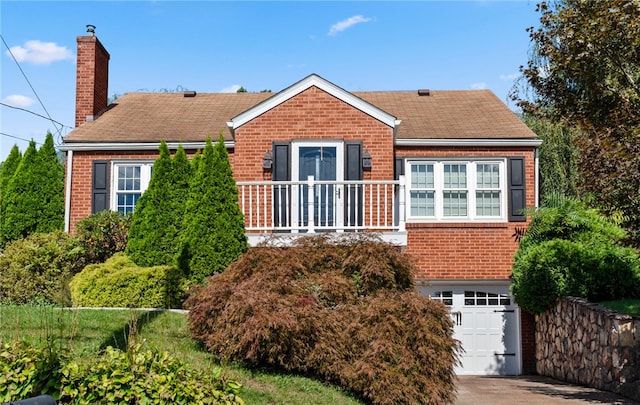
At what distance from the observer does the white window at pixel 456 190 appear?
16.6m

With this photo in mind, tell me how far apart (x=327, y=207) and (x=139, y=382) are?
7.24m

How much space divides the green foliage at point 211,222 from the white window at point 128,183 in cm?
333

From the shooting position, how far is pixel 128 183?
55.8 feet

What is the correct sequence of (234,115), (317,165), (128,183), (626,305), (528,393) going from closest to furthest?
(528,393) < (626,305) < (317,165) < (128,183) < (234,115)

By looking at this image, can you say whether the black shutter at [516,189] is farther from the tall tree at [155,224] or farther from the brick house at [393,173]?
the tall tree at [155,224]

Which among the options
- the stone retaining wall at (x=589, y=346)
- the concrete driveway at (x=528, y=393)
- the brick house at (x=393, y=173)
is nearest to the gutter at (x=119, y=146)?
the brick house at (x=393, y=173)

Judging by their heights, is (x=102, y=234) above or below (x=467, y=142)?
below

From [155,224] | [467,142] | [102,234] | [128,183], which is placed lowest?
[102,234]

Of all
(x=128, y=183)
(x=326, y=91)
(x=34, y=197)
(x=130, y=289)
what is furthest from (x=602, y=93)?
(x=34, y=197)

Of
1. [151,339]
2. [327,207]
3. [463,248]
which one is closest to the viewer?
[151,339]

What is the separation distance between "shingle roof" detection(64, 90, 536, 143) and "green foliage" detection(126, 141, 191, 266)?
1.93 m

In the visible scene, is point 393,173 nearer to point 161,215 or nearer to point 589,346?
point 161,215

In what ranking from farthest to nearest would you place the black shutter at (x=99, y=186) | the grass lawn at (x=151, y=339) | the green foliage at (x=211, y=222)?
the black shutter at (x=99, y=186) < the green foliage at (x=211, y=222) < the grass lawn at (x=151, y=339)

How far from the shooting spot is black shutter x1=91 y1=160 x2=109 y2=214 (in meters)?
16.7
